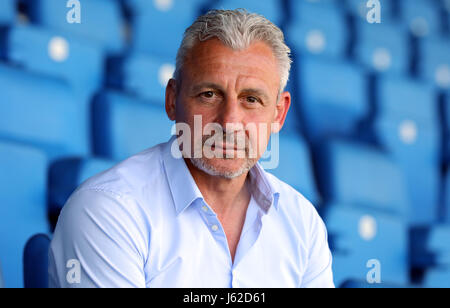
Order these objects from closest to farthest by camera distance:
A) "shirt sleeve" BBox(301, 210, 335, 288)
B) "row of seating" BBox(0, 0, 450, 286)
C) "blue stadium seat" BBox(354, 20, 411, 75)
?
1. "shirt sleeve" BBox(301, 210, 335, 288)
2. "row of seating" BBox(0, 0, 450, 286)
3. "blue stadium seat" BBox(354, 20, 411, 75)

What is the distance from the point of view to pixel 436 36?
1.25m

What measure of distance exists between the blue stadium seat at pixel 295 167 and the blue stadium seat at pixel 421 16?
23.9 inches

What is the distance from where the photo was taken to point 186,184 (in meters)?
0.41

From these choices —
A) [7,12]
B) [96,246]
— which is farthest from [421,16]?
[96,246]

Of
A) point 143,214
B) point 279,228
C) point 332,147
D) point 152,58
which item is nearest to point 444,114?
point 332,147

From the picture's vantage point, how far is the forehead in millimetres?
408

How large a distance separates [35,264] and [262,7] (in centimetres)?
67

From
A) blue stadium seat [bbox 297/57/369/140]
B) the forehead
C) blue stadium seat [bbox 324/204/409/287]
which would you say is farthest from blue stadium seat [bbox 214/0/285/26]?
the forehead

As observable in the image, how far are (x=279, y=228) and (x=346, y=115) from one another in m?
0.49

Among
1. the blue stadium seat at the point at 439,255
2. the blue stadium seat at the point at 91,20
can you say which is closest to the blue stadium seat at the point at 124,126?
the blue stadium seat at the point at 91,20

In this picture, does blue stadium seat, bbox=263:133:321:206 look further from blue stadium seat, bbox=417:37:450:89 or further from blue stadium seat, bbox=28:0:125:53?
blue stadium seat, bbox=417:37:450:89

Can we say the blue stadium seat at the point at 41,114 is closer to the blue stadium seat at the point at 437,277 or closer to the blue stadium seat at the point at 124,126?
the blue stadium seat at the point at 124,126

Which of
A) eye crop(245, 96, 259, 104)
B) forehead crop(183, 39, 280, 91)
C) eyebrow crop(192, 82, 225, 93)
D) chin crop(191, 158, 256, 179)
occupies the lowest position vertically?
chin crop(191, 158, 256, 179)

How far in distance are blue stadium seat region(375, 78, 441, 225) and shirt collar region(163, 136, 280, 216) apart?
1.55 ft
